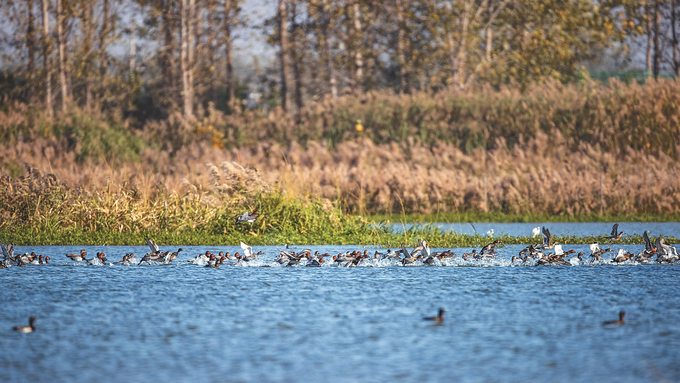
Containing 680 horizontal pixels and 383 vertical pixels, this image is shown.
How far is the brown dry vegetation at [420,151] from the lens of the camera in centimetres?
1853

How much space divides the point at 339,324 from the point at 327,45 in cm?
2631

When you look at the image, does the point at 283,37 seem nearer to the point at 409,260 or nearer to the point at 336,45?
the point at 336,45

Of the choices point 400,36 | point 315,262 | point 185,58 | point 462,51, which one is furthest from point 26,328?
point 400,36

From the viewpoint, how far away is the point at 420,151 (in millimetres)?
23953

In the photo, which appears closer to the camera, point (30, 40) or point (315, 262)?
point (315, 262)

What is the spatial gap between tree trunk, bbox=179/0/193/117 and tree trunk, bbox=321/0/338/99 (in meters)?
5.59

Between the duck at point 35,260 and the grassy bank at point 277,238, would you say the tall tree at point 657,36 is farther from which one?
the duck at point 35,260

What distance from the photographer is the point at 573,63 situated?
35.2 meters

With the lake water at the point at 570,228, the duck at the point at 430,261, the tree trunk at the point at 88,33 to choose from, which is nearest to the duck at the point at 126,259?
the duck at the point at 430,261

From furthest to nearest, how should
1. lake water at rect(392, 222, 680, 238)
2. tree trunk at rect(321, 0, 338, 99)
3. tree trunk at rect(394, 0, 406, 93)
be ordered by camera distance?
tree trunk at rect(394, 0, 406, 93), tree trunk at rect(321, 0, 338, 99), lake water at rect(392, 222, 680, 238)

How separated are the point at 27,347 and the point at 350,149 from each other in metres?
18.3

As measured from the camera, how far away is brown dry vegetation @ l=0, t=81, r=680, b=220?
18.5 m

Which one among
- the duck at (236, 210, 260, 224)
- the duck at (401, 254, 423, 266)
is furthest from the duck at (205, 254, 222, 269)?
the duck at (236, 210, 260, 224)

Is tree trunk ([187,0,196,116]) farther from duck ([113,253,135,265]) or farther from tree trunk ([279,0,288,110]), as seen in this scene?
duck ([113,253,135,265])
